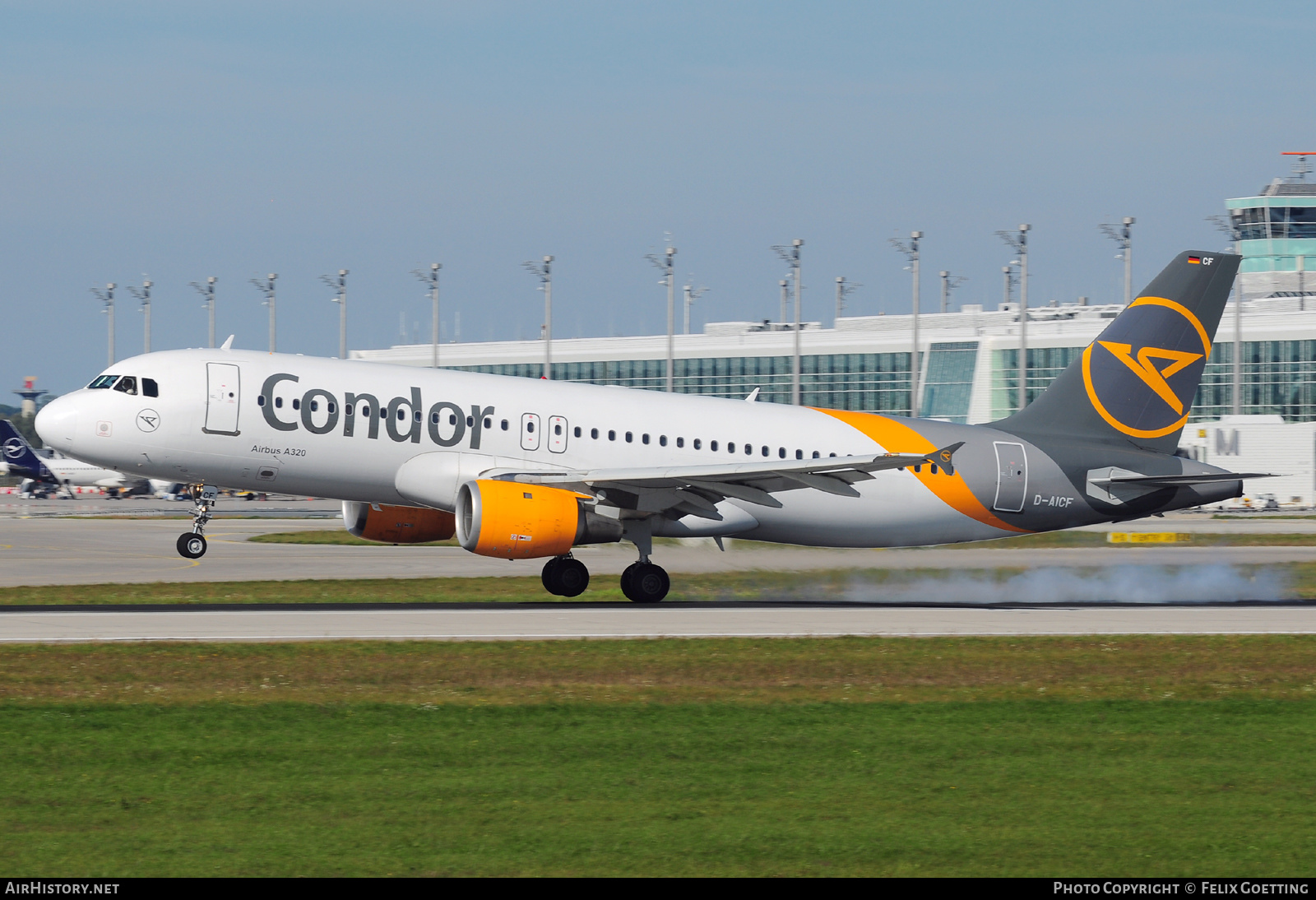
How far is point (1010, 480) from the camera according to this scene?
31.8m

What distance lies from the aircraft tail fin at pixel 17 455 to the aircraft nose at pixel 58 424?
85723 mm

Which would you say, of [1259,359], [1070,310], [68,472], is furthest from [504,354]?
[1259,359]

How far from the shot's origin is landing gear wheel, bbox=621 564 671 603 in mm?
29178

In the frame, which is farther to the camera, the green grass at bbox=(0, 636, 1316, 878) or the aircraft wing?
the aircraft wing

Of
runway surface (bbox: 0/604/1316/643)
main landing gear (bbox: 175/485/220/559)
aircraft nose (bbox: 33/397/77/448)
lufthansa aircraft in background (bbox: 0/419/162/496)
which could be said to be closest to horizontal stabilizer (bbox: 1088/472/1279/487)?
runway surface (bbox: 0/604/1316/643)

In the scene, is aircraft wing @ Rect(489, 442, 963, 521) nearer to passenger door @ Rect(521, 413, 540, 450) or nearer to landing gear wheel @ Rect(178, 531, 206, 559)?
passenger door @ Rect(521, 413, 540, 450)

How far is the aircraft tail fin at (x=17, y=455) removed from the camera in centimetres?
10756

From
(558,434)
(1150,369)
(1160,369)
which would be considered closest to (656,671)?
(558,434)

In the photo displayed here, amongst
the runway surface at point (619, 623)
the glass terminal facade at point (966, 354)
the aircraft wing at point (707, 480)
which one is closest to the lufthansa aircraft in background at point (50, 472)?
the glass terminal facade at point (966, 354)

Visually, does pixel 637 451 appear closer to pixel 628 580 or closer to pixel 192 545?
pixel 628 580

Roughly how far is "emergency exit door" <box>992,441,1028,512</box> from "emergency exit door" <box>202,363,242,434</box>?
53.6 feet

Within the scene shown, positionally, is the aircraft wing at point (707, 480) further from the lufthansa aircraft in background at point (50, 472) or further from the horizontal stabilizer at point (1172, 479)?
the lufthansa aircraft in background at point (50, 472)
